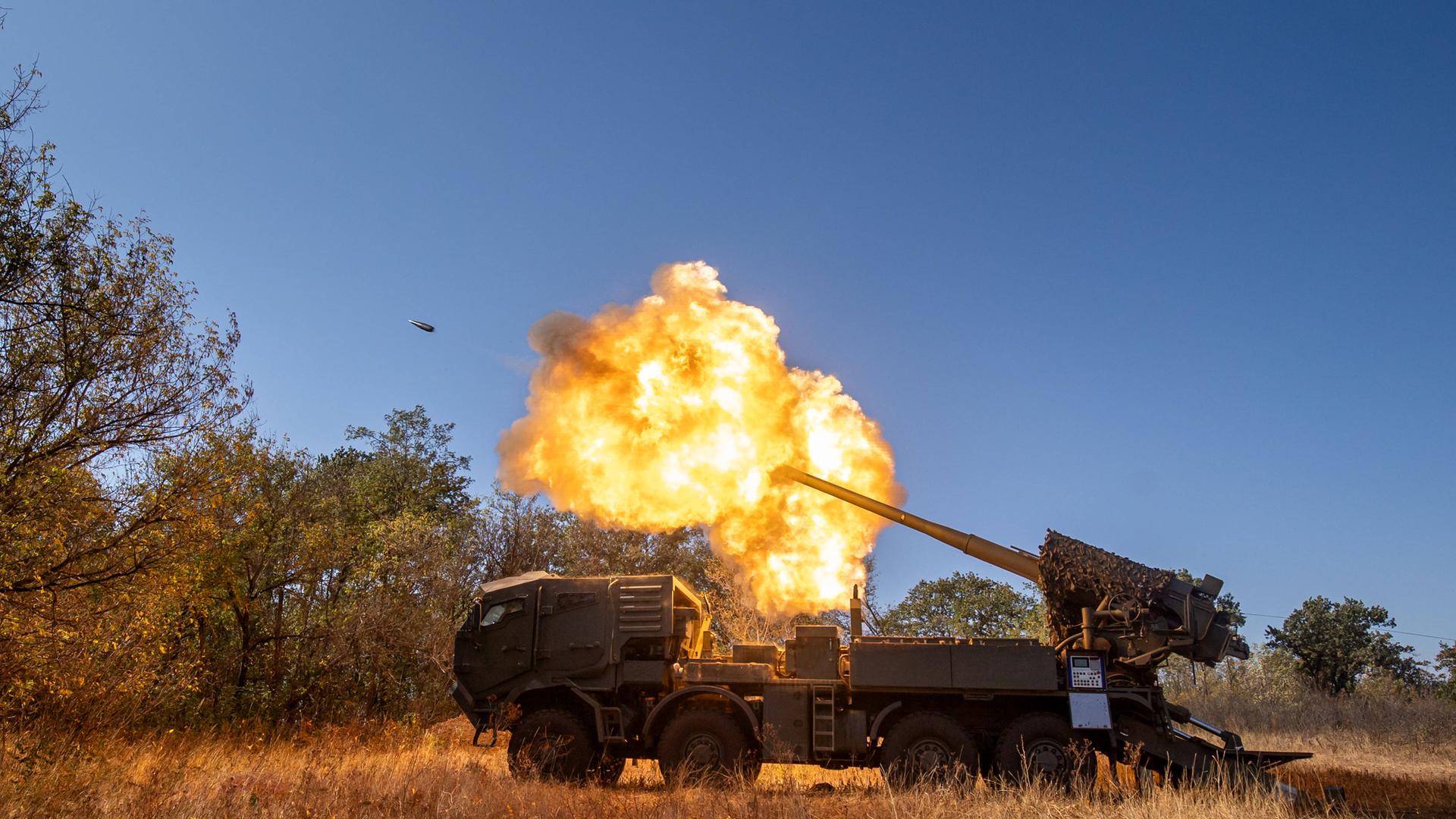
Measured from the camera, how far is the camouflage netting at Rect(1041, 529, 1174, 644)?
14.8m

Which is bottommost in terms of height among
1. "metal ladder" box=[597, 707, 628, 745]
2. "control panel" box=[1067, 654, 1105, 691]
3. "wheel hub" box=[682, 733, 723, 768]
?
"wheel hub" box=[682, 733, 723, 768]

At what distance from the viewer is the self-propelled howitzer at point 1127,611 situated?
14.4 m

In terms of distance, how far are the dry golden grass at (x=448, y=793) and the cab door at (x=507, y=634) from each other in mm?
1622

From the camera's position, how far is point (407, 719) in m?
23.3

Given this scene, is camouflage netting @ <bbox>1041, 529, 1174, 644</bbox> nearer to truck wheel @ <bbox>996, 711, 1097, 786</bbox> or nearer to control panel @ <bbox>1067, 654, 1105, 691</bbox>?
control panel @ <bbox>1067, 654, 1105, 691</bbox>

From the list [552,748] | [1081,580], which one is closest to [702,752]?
[552,748]

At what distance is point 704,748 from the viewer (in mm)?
14680

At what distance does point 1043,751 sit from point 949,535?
409cm

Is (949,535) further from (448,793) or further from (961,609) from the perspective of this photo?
(961,609)

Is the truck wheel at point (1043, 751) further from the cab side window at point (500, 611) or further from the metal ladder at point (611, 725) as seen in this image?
the cab side window at point (500, 611)

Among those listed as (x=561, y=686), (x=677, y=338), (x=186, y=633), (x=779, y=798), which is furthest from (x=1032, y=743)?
(x=186, y=633)

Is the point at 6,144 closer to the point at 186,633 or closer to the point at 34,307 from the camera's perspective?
the point at 34,307

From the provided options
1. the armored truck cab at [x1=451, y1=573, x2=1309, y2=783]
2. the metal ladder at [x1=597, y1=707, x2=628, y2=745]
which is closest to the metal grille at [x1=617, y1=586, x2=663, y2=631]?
the armored truck cab at [x1=451, y1=573, x2=1309, y2=783]

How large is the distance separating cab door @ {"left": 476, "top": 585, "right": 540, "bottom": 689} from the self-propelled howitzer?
879 centimetres
